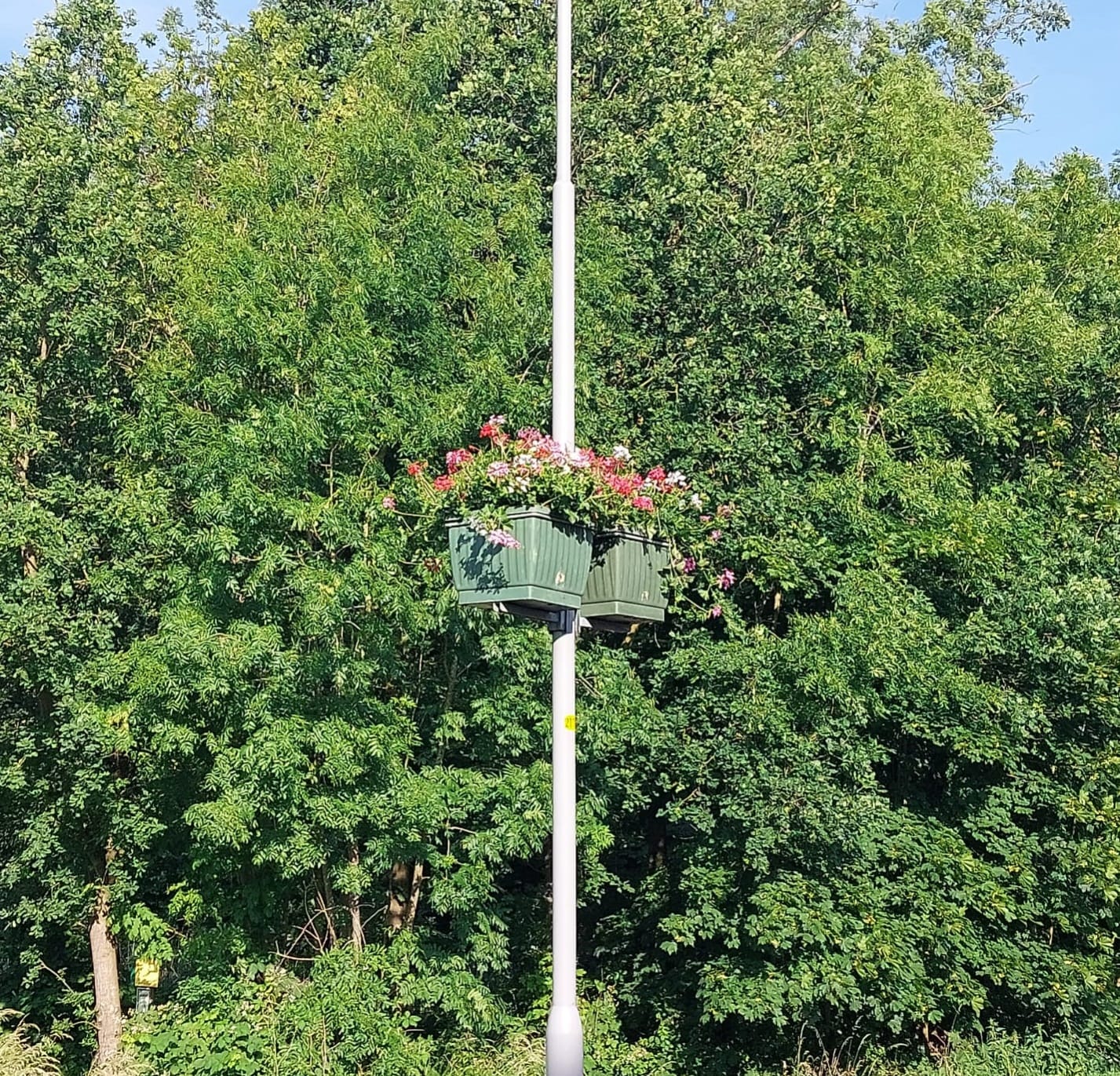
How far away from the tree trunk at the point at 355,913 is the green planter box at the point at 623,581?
18.4ft

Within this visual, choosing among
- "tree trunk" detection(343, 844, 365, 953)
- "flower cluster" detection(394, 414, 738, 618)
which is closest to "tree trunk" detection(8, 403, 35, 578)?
"tree trunk" detection(343, 844, 365, 953)

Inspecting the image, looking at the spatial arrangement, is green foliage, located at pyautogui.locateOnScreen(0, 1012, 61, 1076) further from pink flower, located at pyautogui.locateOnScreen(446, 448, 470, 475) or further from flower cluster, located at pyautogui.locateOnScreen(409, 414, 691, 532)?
flower cluster, located at pyautogui.locateOnScreen(409, 414, 691, 532)

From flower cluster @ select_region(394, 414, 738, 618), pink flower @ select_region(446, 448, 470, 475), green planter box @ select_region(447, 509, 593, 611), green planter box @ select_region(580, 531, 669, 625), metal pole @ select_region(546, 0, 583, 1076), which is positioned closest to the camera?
metal pole @ select_region(546, 0, 583, 1076)

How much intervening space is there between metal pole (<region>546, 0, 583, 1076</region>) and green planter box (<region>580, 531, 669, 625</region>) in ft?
0.85

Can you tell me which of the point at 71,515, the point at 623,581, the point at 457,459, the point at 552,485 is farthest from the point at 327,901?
the point at 552,485

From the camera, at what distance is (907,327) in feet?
42.8

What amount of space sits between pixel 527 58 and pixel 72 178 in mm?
5077

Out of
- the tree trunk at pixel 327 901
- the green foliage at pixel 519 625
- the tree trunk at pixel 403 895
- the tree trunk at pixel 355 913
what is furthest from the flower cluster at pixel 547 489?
the tree trunk at pixel 403 895

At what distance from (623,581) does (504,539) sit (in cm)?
67

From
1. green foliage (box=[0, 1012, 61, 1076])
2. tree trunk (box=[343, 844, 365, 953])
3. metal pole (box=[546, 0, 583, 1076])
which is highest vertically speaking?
metal pole (box=[546, 0, 583, 1076])

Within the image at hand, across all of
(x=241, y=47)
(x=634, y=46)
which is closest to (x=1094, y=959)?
(x=634, y=46)

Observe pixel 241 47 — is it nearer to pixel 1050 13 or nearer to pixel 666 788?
pixel 666 788

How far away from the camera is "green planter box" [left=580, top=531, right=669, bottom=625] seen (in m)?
6.42

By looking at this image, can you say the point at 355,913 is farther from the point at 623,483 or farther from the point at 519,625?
the point at 623,483
